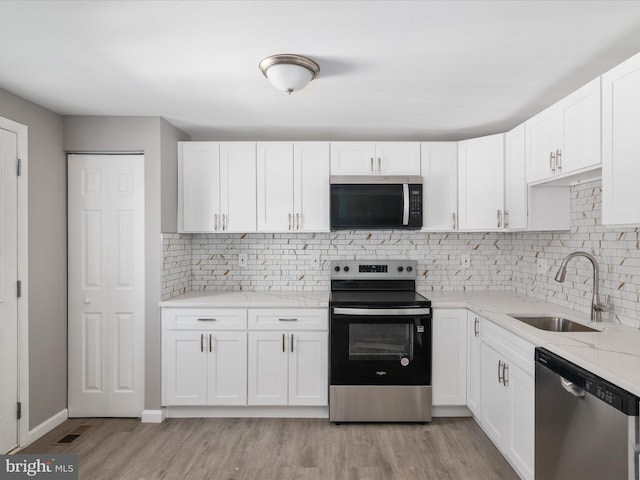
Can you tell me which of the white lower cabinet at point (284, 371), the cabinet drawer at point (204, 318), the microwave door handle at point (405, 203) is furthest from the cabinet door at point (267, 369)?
the microwave door handle at point (405, 203)

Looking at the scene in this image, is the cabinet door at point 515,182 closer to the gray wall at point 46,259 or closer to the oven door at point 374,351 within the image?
the oven door at point 374,351

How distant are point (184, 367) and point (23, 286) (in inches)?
46.9

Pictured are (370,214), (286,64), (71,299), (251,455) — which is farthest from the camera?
(370,214)

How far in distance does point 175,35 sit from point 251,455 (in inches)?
94.8

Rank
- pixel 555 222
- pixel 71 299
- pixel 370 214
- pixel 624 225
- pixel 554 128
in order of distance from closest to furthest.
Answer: pixel 624 225, pixel 554 128, pixel 555 222, pixel 71 299, pixel 370 214

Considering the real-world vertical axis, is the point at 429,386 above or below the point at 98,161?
below

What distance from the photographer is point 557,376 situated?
1.73m

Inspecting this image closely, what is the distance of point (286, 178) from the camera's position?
3.24 metres

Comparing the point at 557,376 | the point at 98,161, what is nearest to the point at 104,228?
the point at 98,161

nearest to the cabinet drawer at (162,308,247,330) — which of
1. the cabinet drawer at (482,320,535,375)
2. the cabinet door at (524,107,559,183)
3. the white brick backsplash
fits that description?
the white brick backsplash

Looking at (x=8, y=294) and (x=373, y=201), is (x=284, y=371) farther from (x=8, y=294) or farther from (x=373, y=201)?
(x=8, y=294)

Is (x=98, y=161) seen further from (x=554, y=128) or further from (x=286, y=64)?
(x=554, y=128)

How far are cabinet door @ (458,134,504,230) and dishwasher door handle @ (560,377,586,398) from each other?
5.18ft
